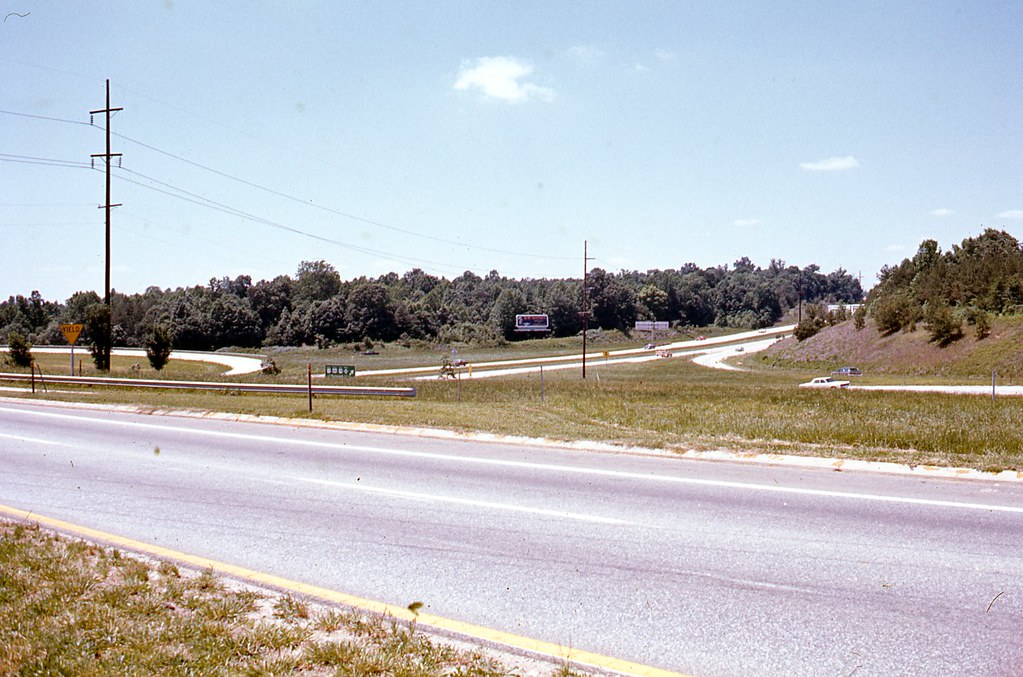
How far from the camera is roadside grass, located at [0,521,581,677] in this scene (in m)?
4.28

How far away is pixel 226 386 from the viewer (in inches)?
1136

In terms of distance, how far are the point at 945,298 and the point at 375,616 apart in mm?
70857

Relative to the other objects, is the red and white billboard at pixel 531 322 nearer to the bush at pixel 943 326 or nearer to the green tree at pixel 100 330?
the bush at pixel 943 326

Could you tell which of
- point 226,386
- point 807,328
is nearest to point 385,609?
point 226,386

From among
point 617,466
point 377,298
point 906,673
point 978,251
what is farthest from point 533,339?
point 906,673

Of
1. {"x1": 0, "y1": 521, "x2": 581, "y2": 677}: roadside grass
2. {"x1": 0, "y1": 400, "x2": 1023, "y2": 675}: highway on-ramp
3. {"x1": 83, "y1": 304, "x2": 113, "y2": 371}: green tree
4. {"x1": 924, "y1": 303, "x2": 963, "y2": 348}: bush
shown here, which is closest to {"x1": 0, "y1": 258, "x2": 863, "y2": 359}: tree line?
{"x1": 924, "y1": 303, "x2": 963, "y2": 348}: bush

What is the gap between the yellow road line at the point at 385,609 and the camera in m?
4.59

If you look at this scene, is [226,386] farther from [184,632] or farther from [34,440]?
[184,632]

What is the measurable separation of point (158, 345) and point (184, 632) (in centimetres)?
4667

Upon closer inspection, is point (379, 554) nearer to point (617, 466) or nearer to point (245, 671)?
point (245, 671)

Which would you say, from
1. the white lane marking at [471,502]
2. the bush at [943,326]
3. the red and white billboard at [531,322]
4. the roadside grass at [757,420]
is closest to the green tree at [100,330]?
the roadside grass at [757,420]

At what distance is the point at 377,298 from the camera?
10831cm

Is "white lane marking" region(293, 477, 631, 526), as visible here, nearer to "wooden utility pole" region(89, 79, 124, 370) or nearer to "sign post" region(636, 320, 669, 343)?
"wooden utility pole" region(89, 79, 124, 370)

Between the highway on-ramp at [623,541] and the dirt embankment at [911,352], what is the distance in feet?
149
